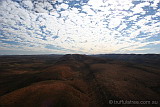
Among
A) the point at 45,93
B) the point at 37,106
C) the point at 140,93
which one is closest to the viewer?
the point at 37,106

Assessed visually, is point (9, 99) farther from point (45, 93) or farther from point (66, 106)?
point (66, 106)

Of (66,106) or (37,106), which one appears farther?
(66,106)

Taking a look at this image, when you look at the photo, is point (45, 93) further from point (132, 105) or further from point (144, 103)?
point (144, 103)

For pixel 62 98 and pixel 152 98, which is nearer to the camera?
pixel 62 98

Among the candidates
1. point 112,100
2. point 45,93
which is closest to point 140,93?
point 112,100

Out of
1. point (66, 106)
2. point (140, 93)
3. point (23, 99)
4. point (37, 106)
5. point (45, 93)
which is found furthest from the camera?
point (140, 93)

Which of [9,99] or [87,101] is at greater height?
[9,99]

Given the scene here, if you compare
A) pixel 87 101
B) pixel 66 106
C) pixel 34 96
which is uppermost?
pixel 34 96

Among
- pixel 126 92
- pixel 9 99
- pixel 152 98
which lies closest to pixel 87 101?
pixel 126 92

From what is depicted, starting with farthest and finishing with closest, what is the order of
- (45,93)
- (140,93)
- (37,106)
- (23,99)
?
(140,93), (45,93), (23,99), (37,106)
